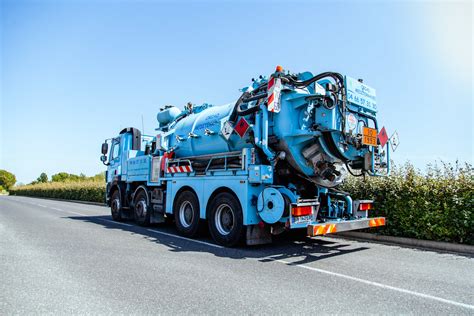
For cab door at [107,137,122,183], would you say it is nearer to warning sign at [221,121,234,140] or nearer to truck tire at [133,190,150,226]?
truck tire at [133,190,150,226]

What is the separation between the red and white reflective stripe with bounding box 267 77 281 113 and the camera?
666cm

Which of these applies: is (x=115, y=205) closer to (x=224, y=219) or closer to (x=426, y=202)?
(x=224, y=219)

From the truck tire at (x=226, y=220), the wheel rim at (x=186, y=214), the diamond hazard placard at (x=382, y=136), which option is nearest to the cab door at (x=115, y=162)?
the wheel rim at (x=186, y=214)

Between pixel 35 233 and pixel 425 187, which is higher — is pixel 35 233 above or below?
below

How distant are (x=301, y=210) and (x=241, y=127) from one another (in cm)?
213

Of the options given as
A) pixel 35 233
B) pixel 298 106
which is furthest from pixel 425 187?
pixel 35 233

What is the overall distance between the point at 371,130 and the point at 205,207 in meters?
3.91

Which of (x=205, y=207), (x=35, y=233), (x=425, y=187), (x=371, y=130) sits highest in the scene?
(x=371, y=130)

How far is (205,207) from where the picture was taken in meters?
7.81

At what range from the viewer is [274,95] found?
6.68 m

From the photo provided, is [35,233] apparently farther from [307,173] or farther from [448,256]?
[448,256]

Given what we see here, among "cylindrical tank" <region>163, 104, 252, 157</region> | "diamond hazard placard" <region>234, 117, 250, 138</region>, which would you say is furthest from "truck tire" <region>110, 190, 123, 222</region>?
"diamond hazard placard" <region>234, 117, 250, 138</region>

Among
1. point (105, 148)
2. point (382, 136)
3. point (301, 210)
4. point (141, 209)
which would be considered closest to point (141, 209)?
point (141, 209)

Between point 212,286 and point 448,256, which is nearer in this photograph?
point 212,286
